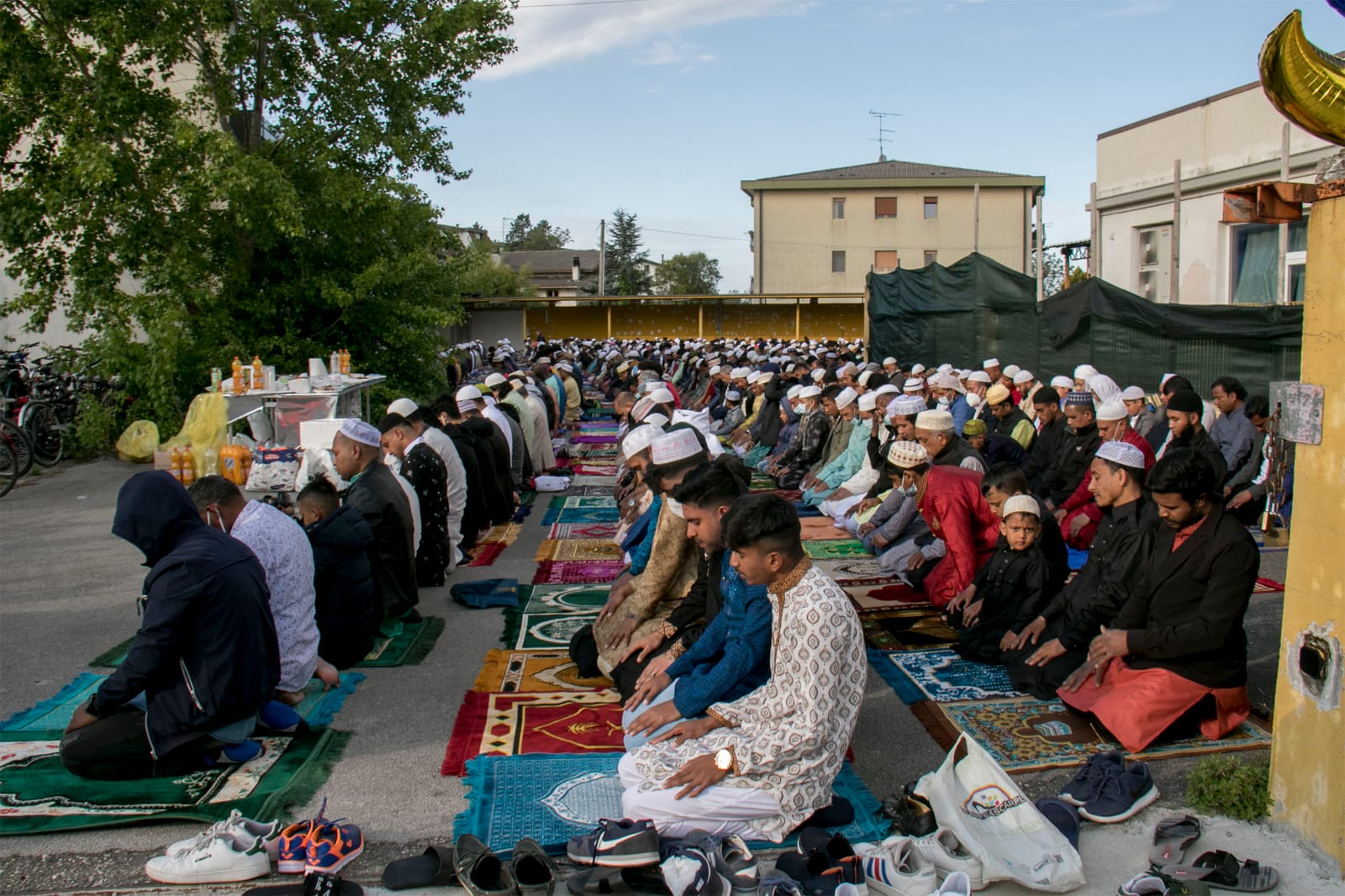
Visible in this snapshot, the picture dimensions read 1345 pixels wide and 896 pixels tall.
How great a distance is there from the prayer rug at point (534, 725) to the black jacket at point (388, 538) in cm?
120

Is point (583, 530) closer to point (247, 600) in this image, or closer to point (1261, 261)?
point (247, 600)

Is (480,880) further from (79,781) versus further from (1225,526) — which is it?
(1225,526)

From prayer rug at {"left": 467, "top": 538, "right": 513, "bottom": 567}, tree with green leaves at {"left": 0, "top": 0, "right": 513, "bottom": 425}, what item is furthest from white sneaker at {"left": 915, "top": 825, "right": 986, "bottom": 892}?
tree with green leaves at {"left": 0, "top": 0, "right": 513, "bottom": 425}

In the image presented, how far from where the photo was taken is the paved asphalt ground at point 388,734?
3.38 meters

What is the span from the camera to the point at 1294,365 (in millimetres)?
9102

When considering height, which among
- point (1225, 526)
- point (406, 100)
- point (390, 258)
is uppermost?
point (406, 100)

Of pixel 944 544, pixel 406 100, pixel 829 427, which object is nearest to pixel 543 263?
pixel 406 100

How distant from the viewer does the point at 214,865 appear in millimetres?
3248

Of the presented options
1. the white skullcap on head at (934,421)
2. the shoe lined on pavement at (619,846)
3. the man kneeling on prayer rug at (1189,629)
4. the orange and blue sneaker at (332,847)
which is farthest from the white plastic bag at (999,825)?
the white skullcap on head at (934,421)

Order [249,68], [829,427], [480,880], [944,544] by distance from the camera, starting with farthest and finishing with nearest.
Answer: [249,68] → [829,427] → [944,544] → [480,880]

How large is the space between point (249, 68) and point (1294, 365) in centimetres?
1219

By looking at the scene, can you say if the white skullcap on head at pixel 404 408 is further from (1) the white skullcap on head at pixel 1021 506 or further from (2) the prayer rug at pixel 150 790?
(1) the white skullcap on head at pixel 1021 506

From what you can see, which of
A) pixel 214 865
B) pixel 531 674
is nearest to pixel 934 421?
pixel 531 674

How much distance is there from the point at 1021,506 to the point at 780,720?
249 cm
